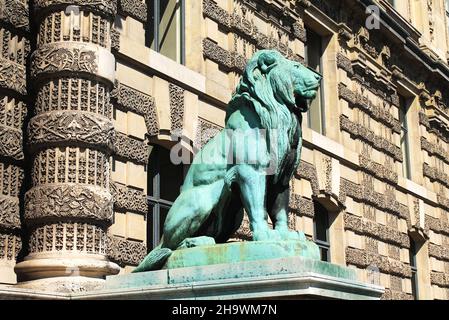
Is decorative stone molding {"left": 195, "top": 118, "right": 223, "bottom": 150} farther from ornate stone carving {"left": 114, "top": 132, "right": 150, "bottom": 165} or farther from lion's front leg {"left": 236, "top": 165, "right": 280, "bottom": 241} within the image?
lion's front leg {"left": 236, "top": 165, "right": 280, "bottom": 241}

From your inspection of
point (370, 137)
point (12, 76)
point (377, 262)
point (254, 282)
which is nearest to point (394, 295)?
point (377, 262)

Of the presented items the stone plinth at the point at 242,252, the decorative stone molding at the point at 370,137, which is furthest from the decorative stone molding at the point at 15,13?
the decorative stone molding at the point at 370,137

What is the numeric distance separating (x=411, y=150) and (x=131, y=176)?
46.6 ft

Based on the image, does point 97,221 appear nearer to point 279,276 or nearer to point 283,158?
point 283,158

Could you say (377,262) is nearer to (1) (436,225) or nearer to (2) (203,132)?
(1) (436,225)

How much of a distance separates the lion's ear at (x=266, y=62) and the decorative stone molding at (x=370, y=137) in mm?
11975

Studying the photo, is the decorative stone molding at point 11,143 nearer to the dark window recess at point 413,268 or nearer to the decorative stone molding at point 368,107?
the decorative stone molding at point 368,107

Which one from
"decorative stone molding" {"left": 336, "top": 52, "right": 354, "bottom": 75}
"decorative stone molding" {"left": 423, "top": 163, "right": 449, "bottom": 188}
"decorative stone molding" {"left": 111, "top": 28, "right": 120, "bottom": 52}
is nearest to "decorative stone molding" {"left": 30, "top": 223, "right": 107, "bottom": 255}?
"decorative stone molding" {"left": 111, "top": 28, "right": 120, "bottom": 52}

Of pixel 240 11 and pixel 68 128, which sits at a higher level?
pixel 240 11

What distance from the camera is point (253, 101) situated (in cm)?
771

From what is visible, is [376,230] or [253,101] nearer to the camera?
[253,101]

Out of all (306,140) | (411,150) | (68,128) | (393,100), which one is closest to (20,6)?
(68,128)
